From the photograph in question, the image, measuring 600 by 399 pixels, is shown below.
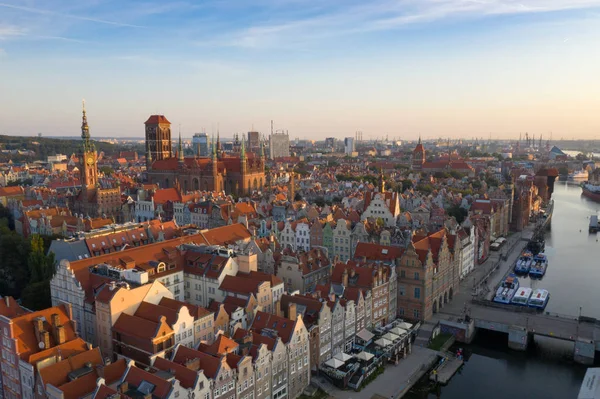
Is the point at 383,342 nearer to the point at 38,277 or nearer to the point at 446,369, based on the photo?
the point at 446,369

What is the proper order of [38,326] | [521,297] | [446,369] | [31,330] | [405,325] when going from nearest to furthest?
1. [38,326]
2. [31,330]
3. [446,369]
4. [405,325]
5. [521,297]

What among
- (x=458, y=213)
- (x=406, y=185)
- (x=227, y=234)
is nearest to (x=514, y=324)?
(x=227, y=234)

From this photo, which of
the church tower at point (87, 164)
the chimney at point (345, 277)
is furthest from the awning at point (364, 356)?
the church tower at point (87, 164)

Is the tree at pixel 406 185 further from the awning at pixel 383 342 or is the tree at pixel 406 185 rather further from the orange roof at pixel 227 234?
the awning at pixel 383 342

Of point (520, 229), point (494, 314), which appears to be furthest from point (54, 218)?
point (520, 229)

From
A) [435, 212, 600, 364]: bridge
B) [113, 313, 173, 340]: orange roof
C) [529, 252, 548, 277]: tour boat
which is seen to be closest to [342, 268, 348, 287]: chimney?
[435, 212, 600, 364]: bridge

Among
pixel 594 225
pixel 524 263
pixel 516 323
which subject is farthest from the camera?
pixel 594 225

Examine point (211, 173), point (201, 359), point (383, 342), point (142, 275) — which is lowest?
point (383, 342)

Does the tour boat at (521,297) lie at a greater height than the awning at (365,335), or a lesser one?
lesser
